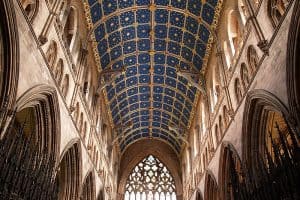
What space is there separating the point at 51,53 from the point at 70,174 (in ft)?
20.7

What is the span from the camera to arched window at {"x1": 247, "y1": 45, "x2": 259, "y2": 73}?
1194 cm

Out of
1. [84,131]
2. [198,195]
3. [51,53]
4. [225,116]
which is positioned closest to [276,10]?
[225,116]

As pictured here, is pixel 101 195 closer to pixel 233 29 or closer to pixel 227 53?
pixel 227 53

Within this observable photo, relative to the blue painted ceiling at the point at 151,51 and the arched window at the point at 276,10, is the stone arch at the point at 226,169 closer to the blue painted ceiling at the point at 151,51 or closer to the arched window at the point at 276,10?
the arched window at the point at 276,10

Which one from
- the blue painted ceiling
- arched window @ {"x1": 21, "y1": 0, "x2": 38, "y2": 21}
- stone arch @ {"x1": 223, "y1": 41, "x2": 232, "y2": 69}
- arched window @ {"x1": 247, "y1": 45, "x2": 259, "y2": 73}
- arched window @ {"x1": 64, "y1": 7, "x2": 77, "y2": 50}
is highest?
the blue painted ceiling

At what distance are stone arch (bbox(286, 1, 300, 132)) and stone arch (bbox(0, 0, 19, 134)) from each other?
26.2 ft

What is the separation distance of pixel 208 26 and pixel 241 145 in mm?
7869

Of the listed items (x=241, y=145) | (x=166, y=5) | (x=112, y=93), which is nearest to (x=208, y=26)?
(x=166, y=5)

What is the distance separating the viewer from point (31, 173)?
9930 mm

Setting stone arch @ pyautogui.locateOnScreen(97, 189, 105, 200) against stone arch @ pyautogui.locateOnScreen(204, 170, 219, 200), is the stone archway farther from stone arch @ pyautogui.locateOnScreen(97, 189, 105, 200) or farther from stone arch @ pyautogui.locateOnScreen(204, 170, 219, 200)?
stone arch @ pyautogui.locateOnScreen(97, 189, 105, 200)

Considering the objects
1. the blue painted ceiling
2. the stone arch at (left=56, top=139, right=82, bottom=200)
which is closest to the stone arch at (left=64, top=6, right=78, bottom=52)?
the blue painted ceiling

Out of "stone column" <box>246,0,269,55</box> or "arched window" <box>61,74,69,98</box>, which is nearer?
"stone column" <box>246,0,269,55</box>

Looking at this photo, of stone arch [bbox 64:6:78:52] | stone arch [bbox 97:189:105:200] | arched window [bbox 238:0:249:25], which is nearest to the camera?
arched window [bbox 238:0:249:25]

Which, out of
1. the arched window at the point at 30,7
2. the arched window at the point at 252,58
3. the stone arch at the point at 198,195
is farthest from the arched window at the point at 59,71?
the stone arch at the point at 198,195
